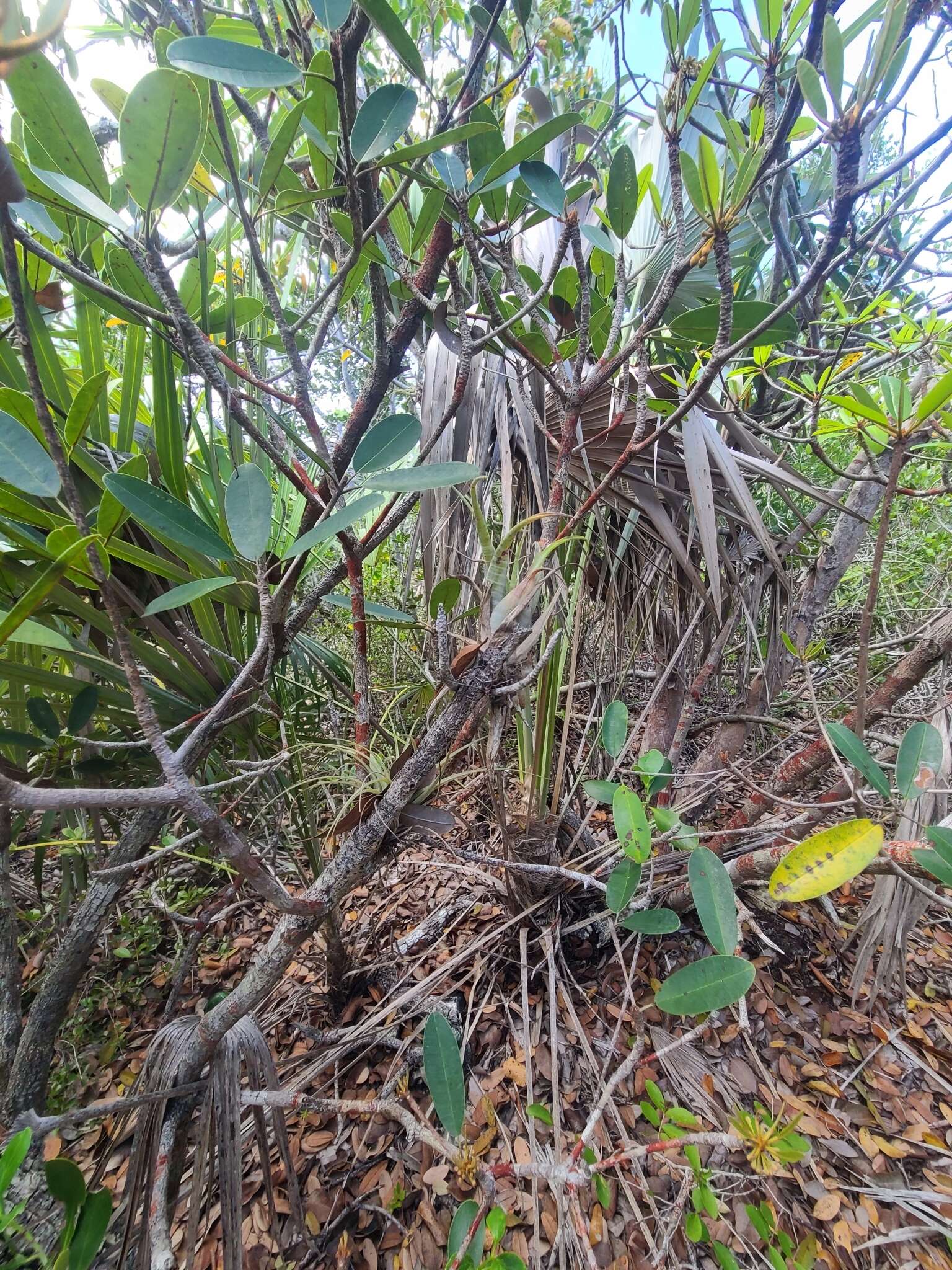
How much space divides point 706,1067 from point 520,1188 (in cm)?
32

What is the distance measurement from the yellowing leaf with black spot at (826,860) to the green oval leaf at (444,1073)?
34 centimetres

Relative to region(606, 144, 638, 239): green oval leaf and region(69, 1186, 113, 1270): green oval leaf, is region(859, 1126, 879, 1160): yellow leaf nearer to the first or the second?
region(69, 1186, 113, 1270): green oval leaf

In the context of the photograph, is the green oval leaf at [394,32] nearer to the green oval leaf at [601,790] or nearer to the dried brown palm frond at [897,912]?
the green oval leaf at [601,790]

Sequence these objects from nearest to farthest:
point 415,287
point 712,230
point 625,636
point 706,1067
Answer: point 712,230
point 415,287
point 706,1067
point 625,636

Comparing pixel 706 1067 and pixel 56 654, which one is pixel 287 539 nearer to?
pixel 56 654

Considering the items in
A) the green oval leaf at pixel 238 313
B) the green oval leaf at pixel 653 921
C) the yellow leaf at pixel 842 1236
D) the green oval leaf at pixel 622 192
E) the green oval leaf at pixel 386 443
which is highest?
the green oval leaf at pixel 622 192

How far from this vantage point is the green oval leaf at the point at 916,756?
1.61 feet

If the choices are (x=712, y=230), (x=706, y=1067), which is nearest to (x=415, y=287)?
(x=712, y=230)

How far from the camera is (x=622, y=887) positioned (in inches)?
19.3

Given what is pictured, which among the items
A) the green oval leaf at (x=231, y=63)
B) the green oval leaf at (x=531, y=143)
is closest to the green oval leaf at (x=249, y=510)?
the green oval leaf at (x=231, y=63)

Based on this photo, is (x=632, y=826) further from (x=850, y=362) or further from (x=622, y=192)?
→ (x=850, y=362)

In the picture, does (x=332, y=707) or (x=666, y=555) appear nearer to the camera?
(x=332, y=707)

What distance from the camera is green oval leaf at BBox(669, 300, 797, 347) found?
479mm

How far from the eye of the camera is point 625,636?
111 centimetres
